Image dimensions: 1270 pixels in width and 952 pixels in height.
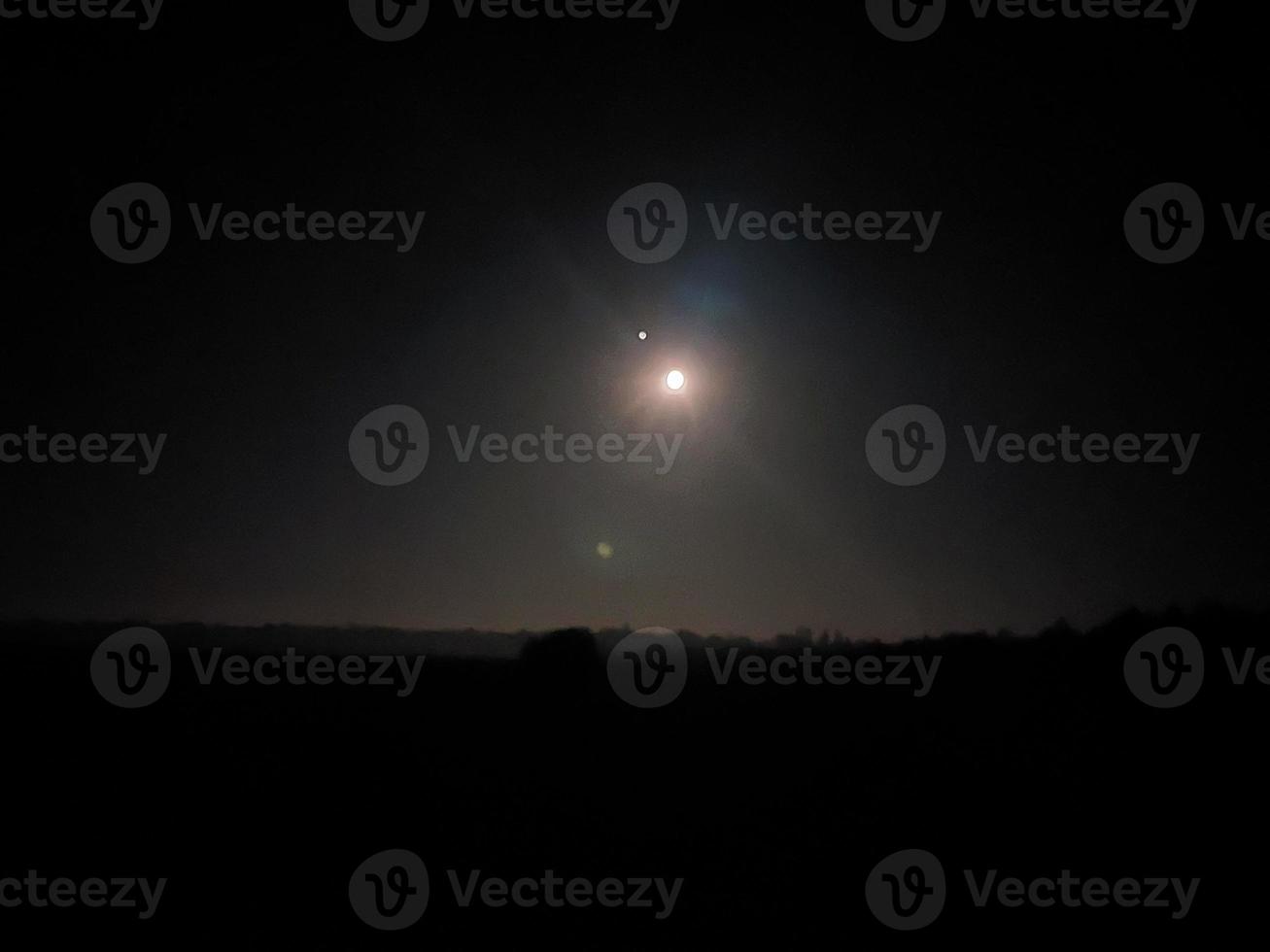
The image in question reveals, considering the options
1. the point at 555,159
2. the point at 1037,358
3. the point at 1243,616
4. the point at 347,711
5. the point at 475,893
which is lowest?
the point at 475,893

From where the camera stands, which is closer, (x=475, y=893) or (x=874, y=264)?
(x=475, y=893)

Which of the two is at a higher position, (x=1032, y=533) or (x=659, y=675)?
(x=1032, y=533)

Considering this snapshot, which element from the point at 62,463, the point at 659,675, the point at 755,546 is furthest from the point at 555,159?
the point at 62,463

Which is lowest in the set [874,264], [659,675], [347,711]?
[347,711]

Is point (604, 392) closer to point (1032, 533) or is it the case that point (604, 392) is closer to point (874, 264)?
point (874, 264)

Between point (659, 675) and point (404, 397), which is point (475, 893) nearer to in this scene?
point (659, 675)

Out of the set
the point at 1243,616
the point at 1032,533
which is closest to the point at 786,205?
the point at 1032,533
